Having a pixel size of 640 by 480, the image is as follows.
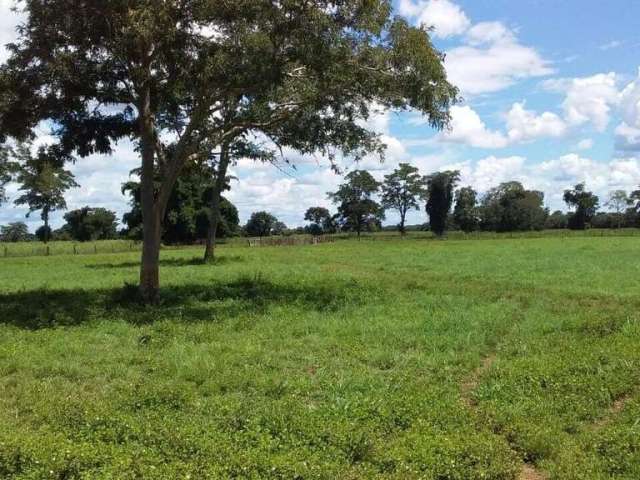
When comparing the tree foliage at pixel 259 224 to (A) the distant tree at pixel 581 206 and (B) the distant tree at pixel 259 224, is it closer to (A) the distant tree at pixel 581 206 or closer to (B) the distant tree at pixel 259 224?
(B) the distant tree at pixel 259 224

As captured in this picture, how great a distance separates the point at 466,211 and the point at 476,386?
406 feet

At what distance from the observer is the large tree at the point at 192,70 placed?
1480cm

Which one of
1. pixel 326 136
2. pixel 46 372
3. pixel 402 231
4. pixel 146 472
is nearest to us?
pixel 146 472

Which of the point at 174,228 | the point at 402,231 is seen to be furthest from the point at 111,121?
the point at 402,231

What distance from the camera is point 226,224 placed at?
8794cm

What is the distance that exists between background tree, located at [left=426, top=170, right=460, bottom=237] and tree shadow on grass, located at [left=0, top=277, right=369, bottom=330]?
9369 cm

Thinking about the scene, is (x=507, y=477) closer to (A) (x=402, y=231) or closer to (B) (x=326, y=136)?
(B) (x=326, y=136)

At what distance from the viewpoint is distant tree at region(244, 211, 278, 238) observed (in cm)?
12938

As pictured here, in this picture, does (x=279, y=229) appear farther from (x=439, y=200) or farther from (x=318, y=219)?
(x=439, y=200)

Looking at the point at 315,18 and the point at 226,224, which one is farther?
the point at 226,224

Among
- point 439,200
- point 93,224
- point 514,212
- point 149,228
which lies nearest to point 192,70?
point 149,228

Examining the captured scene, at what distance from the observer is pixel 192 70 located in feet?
51.1

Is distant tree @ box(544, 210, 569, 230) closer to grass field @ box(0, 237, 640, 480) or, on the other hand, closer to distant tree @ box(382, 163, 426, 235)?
distant tree @ box(382, 163, 426, 235)

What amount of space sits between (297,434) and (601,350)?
6.20 m
